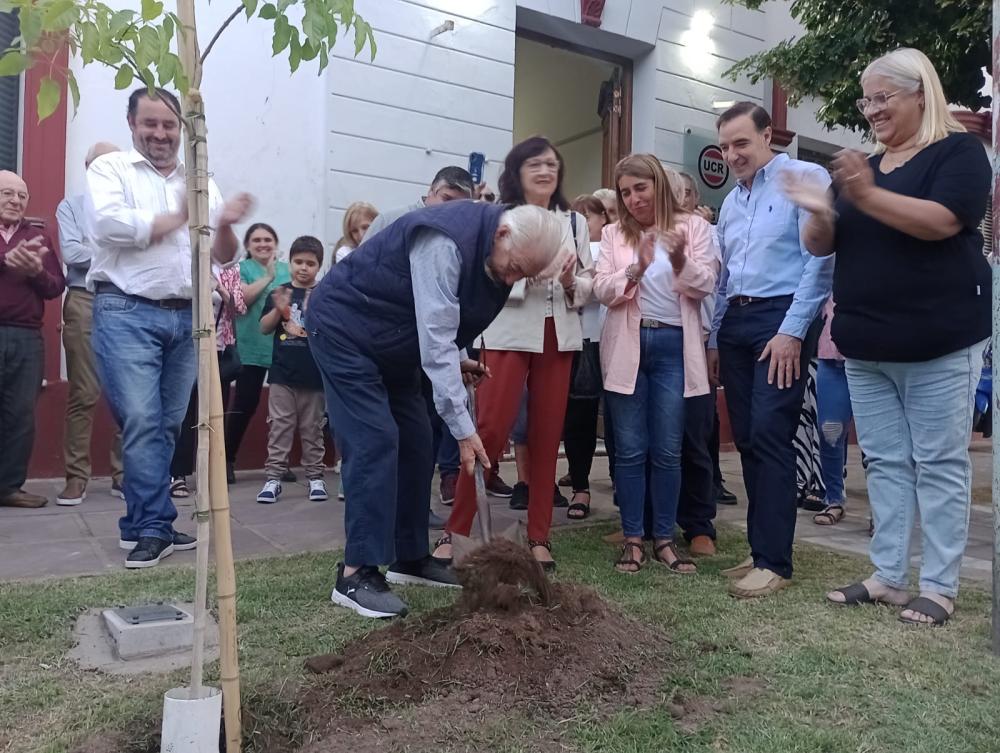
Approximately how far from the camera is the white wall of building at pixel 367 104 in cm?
700

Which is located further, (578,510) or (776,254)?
(578,510)

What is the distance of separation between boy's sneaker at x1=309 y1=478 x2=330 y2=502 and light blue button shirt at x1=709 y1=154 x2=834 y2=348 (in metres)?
2.81

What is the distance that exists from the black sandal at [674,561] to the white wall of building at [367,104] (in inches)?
161

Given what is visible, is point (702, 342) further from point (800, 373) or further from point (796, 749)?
point (796, 749)

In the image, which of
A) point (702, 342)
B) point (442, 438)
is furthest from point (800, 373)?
point (442, 438)

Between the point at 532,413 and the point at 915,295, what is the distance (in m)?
1.64

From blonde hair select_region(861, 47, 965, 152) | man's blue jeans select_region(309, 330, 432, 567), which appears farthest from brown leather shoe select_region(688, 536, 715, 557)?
blonde hair select_region(861, 47, 965, 152)

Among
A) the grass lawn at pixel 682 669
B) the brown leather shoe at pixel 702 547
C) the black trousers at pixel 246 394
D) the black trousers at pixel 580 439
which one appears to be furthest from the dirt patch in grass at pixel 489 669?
the black trousers at pixel 246 394

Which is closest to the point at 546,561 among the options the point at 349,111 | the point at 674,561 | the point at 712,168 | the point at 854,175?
the point at 674,561

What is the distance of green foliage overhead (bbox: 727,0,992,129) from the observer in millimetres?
7098

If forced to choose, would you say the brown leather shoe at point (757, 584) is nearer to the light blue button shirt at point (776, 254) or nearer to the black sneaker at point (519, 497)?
the light blue button shirt at point (776, 254)

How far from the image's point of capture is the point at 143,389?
4094mm

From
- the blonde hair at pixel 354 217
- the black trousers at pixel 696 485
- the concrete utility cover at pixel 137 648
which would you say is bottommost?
the concrete utility cover at pixel 137 648

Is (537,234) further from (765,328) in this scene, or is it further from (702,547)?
Result: (702,547)
